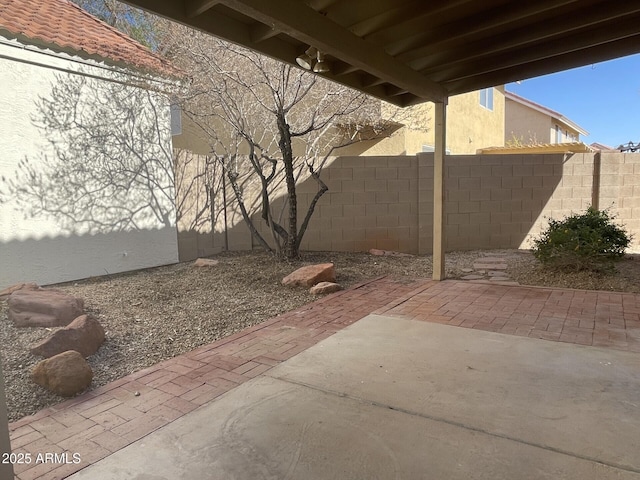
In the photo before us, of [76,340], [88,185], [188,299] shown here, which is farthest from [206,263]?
[76,340]

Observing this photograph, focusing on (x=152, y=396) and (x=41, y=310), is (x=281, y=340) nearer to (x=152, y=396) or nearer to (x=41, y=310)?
(x=152, y=396)

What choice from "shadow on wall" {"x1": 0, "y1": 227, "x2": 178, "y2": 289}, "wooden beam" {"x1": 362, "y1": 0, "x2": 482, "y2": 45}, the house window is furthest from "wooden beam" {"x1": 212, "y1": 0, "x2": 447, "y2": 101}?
the house window

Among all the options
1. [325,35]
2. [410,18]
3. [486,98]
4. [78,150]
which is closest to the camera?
[325,35]

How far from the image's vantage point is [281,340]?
4.21 m

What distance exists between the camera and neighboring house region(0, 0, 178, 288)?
19.4 feet

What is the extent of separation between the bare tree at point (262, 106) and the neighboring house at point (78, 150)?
0.87 meters

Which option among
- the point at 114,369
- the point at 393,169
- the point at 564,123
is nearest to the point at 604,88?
the point at 564,123

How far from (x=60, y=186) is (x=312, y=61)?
4.31m

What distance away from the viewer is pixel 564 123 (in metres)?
24.2

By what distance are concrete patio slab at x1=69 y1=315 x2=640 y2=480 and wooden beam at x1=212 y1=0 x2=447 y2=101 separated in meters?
2.84

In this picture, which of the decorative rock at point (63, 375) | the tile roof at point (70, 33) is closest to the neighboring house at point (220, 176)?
the tile roof at point (70, 33)

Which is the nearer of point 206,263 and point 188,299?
point 188,299

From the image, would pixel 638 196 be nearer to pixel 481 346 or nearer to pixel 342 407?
pixel 481 346

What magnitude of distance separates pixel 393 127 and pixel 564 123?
1783cm
